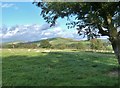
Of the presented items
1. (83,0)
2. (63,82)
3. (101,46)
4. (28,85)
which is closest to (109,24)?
(83,0)

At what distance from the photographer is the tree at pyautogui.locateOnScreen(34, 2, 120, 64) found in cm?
1920

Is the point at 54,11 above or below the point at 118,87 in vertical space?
above

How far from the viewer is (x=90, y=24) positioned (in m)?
20.9

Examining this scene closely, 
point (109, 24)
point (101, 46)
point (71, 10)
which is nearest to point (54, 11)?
point (71, 10)

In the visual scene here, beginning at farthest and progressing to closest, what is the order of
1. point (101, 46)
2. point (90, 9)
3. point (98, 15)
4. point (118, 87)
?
point (101, 46) → point (98, 15) → point (90, 9) → point (118, 87)

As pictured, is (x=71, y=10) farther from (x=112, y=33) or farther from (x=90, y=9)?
(x=112, y=33)

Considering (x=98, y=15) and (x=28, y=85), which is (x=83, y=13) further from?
(x=28, y=85)

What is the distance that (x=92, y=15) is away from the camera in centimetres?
1931

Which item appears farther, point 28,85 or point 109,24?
point 109,24

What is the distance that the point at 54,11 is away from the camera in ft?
66.1

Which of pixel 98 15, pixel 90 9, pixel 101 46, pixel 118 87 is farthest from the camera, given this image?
pixel 101 46

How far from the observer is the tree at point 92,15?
19.2 m

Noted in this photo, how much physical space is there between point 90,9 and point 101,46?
219 feet

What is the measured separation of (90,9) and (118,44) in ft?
12.5
